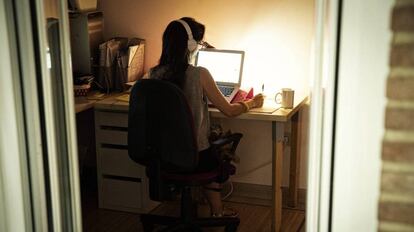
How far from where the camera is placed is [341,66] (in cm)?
115

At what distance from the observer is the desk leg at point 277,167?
311 centimetres

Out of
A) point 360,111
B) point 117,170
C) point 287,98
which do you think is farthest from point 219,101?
point 360,111

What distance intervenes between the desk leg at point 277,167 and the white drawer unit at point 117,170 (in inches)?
31.7

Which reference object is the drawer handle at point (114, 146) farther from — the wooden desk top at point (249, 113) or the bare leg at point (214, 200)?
the bare leg at point (214, 200)

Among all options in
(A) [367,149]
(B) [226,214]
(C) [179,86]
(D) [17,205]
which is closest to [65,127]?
(D) [17,205]

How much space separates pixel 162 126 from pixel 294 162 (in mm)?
1203

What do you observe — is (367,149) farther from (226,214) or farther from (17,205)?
(226,214)

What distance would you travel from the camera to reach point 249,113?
3.12m

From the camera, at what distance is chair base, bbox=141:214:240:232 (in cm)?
301

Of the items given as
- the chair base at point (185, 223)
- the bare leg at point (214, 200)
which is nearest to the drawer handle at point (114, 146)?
the chair base at point (185, 223)

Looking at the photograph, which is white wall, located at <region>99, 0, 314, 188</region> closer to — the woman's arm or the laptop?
the laptop

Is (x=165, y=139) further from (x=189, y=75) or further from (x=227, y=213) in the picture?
(x=227, y=213)

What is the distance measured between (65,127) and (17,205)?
25 centimetres

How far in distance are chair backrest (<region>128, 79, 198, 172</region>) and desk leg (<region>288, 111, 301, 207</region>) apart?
3.34 ft
